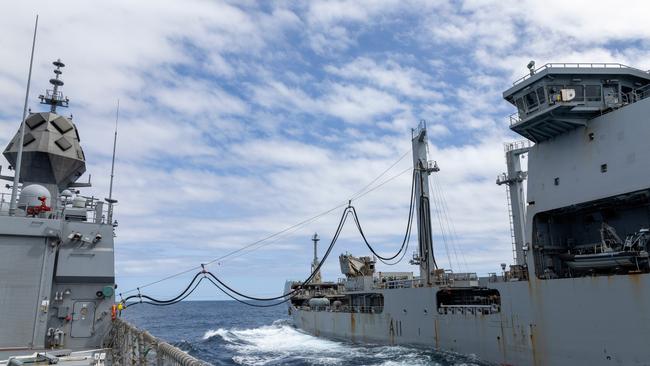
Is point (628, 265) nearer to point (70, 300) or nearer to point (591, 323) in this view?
point (591, 323)

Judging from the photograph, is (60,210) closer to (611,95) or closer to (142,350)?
(142,350)

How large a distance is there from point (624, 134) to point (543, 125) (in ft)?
11.4

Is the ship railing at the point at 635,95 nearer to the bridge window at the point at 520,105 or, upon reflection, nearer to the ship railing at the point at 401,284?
the bridge window at the point at 520,105

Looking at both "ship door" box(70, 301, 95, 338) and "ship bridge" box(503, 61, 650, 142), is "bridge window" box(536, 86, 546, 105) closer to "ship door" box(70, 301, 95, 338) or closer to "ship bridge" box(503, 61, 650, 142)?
"ship bridge" box(503, 61, 650, 142)

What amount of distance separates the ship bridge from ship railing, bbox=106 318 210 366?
1835 cm

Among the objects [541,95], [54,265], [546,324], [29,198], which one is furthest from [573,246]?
[29,198]

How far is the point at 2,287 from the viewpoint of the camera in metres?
11.7

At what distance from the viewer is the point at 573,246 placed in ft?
70.0

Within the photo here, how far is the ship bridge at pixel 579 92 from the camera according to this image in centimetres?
1898

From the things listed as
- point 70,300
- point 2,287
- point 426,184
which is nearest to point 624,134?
point 426,184

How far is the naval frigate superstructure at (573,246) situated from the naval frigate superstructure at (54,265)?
16572 millimetres

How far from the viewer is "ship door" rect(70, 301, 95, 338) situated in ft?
42.6

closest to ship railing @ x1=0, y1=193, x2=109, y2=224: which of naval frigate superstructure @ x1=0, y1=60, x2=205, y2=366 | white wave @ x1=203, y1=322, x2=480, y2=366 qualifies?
naval frigate superstructure @ x1=0, y1=60, x2=205, y2=366

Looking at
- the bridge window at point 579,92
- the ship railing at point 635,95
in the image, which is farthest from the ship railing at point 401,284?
the ship railing at point 635,95
